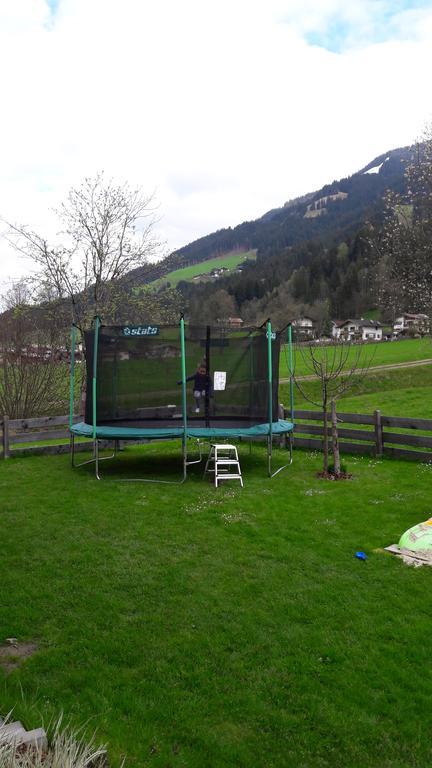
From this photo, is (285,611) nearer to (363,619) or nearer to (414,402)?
(363,619)

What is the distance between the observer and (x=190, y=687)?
3.33 metres

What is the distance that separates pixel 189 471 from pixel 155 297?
318 inches

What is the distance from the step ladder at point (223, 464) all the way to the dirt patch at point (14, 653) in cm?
502

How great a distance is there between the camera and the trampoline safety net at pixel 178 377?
34.7ft

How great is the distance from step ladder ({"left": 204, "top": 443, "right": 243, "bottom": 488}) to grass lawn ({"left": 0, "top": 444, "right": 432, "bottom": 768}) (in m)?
1.02

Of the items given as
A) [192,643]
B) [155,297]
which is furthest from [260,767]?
[155,297]

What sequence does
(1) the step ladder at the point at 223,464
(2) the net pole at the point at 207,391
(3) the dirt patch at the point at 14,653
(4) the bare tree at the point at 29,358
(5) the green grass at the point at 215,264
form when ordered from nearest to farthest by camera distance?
(3) the dirt patch at the point at 14,653 → (1) the step ladder at the point at 223,464 → (2) the net pole at the point at 207,391 → (4) the bare tree at the point at 29,358 → (5) the green grass at the point at 215,264

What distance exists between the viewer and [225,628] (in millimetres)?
4086

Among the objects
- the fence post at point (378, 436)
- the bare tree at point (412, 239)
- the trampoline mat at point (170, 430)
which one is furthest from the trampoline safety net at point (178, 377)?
the bare tree at point (412, 239)

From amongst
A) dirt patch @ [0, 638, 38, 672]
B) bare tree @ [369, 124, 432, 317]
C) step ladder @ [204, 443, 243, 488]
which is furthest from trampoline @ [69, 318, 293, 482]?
bare tree @ [369, 124, 432, 317]

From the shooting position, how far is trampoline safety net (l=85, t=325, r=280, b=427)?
10586mm

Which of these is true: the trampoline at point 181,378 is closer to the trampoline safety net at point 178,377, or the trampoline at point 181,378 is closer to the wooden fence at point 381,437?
the trampoline safety net at point 178,377

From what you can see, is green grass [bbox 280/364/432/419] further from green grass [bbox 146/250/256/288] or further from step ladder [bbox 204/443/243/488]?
green grass [bbox 146/250/256/288]

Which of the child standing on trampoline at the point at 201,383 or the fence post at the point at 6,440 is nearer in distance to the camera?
the child standing on trampoline at the point at 201,383
